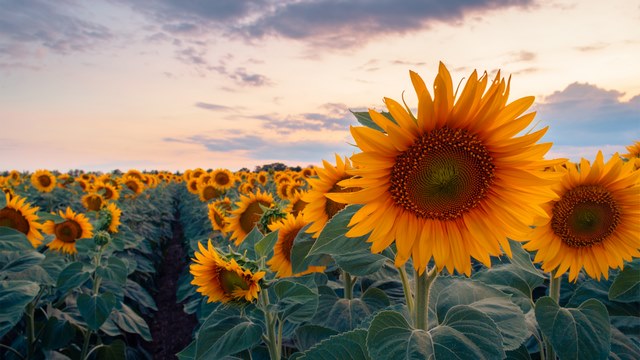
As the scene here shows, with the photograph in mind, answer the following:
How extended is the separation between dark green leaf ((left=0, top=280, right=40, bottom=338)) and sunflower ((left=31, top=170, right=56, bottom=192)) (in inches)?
464

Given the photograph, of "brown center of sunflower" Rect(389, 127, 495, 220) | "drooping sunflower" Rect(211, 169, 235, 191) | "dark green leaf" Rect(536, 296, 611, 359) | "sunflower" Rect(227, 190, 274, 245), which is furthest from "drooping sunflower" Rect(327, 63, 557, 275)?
"drooping sunflower" Rect(211, 169, 235, 191)

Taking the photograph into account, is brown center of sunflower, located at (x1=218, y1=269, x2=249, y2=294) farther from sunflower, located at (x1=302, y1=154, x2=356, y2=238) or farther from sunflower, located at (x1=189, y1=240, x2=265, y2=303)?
sunflower, located at (x1=302, y1=154, x2=356, y2=238)

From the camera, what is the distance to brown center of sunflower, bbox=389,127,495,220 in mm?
1827

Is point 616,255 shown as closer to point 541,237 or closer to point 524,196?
point 541,237

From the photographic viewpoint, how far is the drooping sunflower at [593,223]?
2809 mm

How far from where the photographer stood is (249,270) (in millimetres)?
2600

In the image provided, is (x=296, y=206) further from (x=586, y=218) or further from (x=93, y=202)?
(x=93, y=202)

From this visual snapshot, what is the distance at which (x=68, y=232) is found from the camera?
6.62 metres

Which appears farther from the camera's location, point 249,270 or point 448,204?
point 249,270

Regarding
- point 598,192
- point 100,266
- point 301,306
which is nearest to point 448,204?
point 301,306

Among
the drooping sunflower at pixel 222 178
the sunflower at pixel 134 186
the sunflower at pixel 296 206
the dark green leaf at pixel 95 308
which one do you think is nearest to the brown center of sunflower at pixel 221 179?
the drooping sunflower at pixel 222 178

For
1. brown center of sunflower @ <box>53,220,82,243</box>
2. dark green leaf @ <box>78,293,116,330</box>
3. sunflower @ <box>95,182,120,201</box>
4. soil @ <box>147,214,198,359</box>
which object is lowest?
soil @ <box>147,214,198,359</box>

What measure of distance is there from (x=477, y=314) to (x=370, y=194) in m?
0.56

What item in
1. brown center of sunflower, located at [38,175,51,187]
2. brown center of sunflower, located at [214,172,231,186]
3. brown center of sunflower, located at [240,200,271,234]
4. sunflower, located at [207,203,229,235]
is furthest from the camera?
brown center of sunflower, located at [38,175,51,187]
